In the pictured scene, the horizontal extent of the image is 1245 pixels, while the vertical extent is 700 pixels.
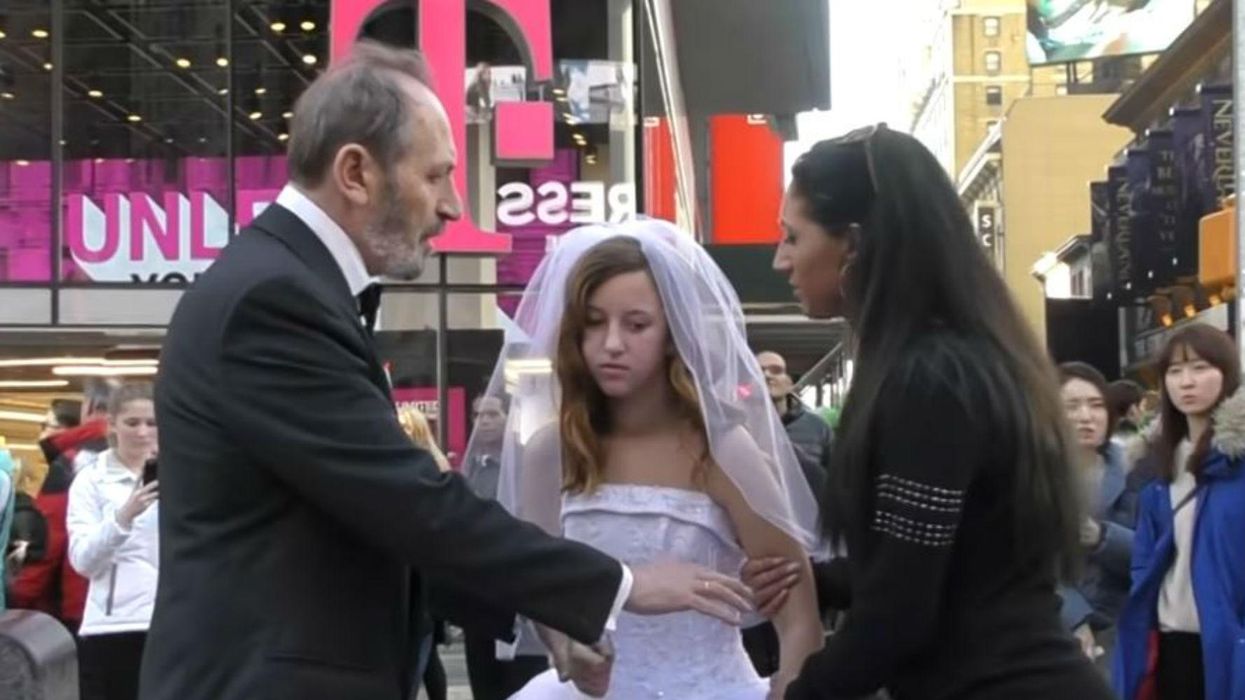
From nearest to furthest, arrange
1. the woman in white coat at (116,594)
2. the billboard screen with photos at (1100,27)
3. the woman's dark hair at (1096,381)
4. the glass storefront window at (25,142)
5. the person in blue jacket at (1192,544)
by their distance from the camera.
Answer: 1. the person in blue jacket at (1192,544)
2. the woman in white coat at (116,594)
3. the woman's dark hair at (1096,381)
4. the glass storefront window at (25,142)
5. the billboard screen with photos at (1100,27)

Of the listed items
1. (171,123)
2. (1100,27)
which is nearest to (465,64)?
(171,123)

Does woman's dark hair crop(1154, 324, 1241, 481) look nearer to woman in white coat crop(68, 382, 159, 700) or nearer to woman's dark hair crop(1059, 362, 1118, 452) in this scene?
woman's dark hair crop(1059, 362, 1118, 452)

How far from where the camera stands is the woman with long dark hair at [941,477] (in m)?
2.79

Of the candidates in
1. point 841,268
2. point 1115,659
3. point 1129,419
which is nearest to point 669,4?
point 1129,419

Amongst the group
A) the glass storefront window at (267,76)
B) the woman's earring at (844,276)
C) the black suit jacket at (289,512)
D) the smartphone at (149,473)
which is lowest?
the smartphone at (149,473)

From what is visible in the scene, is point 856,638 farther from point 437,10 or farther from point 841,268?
point 437,10

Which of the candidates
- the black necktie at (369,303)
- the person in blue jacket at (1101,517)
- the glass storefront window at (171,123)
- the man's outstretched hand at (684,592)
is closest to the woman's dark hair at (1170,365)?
the person in blue jacket at (1101,517)

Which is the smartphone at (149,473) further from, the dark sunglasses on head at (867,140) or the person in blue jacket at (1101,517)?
the dark sunglasses on head at (867,140)

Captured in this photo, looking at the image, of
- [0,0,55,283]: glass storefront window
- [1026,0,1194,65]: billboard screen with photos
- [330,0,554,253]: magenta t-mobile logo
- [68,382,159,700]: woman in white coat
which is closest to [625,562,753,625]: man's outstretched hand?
→ [68,382,159,700]: woman in white coat

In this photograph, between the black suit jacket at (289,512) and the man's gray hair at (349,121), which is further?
the man's gray hair at (349,121)

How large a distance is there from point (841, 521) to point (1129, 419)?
717 centimetres

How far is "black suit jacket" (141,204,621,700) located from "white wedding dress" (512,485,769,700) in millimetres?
1121

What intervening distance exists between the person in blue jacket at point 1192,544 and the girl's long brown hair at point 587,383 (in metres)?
3.08

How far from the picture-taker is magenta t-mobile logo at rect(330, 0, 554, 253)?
16.7 m
